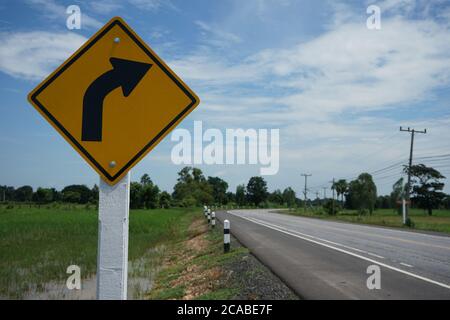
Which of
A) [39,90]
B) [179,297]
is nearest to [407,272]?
[179,297]

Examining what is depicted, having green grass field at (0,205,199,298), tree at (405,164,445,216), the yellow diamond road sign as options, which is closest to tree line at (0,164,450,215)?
tree at (405,164,445,216)

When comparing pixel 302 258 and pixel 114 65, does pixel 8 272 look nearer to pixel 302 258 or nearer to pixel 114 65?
pixel 302 258

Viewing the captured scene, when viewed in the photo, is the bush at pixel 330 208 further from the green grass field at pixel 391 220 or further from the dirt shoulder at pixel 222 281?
the dirt shoulder at pixel 222 281

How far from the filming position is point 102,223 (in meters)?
2.66

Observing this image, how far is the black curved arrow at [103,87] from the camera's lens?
271 centimetres

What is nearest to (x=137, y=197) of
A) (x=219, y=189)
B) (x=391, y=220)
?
(x=391, y=220)

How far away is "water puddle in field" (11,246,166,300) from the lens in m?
8.77

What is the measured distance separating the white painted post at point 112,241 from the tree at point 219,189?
13988 cm

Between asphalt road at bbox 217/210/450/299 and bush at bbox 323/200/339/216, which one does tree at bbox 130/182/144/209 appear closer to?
bush at bbox 323/200/339/216

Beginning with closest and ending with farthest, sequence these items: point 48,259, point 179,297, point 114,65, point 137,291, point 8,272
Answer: point 114,65, point 179,297, point 137,291, point 8,272, point 48,259

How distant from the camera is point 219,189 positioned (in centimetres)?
14925

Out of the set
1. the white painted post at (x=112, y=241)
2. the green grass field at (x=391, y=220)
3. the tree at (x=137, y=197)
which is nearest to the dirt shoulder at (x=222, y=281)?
the white painted post at (x=112, y=241)

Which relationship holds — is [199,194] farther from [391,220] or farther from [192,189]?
[391,220]
